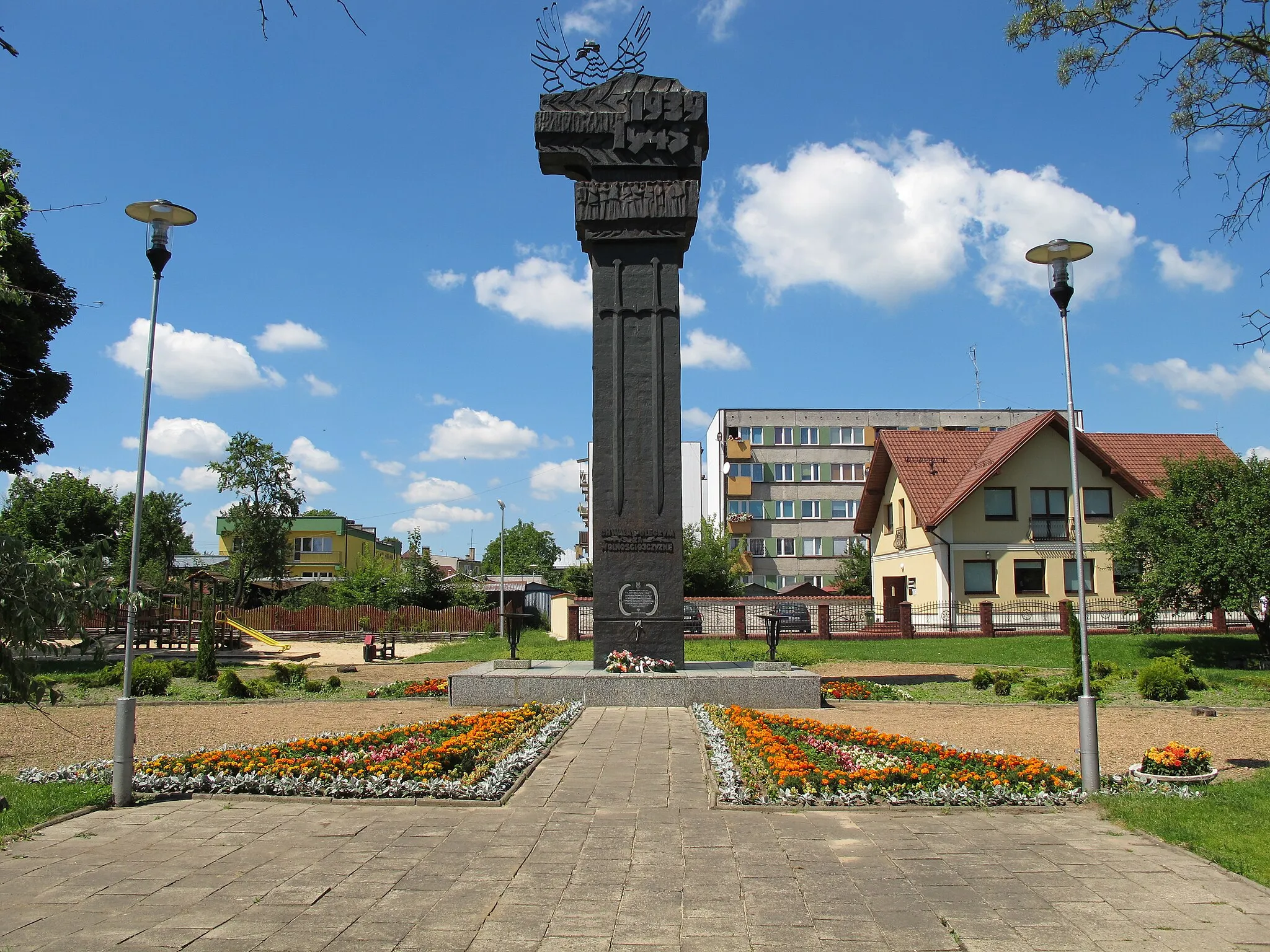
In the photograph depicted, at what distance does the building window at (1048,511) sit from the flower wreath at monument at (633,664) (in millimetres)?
25283

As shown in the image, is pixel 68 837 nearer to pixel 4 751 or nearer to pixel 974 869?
pixel 4 751

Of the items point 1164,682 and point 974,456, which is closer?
point 1164,682

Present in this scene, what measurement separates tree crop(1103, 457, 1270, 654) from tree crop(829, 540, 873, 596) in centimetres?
2272

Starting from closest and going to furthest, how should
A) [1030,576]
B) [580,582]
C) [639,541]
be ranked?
[639,541]
[1030,576]
[580,582]

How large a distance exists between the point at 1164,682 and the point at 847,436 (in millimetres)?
47397

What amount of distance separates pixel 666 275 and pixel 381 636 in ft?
69.2

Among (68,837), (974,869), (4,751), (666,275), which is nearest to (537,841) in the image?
(974,869)

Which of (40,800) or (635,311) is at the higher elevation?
(635,311)

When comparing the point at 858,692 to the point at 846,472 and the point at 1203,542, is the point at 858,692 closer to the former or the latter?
the point at 1203,542

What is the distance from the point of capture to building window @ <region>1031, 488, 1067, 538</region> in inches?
1393

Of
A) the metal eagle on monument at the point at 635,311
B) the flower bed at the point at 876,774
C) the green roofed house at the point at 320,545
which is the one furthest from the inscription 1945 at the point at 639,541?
the green roofed house at the point at 320,545

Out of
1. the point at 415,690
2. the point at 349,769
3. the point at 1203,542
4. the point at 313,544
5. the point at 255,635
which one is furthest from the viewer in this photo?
the point at 313,544

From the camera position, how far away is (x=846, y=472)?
200 feet

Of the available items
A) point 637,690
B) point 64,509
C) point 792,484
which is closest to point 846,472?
point 792,484
